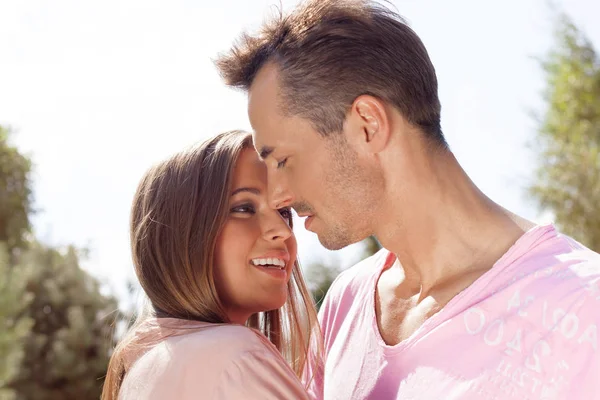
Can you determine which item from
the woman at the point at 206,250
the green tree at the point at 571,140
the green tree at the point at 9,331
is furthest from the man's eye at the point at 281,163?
the green tree at the point at 571,140

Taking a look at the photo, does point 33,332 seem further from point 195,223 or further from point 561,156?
point 195,223

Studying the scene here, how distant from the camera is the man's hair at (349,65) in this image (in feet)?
6.89

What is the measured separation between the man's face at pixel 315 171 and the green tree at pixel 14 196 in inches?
373

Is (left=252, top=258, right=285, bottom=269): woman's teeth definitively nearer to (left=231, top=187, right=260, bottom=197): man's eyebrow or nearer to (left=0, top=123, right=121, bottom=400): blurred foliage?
(left=231, top=187, right=260, bottom=197): man's eyebrow

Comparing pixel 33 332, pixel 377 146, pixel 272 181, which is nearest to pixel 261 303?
pixel 272 181

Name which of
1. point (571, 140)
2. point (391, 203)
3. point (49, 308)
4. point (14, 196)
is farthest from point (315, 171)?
point (571, 140)

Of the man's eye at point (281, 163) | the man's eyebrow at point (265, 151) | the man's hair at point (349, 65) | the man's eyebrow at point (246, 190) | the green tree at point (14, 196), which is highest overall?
the man's hair at point (349, 65)

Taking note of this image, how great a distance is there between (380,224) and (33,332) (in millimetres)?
9019

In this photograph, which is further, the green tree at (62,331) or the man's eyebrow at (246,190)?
the green tree at (62,331)

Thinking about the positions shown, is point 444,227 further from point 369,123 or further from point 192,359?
point 192,359

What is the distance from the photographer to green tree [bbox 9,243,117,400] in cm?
1001

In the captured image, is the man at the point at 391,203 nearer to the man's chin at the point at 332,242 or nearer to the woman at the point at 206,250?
the man's chin at the point at 332,242

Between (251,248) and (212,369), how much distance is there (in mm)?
521

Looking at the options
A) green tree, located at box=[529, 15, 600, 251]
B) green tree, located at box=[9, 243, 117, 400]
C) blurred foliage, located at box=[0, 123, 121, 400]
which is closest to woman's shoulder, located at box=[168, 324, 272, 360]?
blurred foliage, located at box=[0, 123, 121, 400]
